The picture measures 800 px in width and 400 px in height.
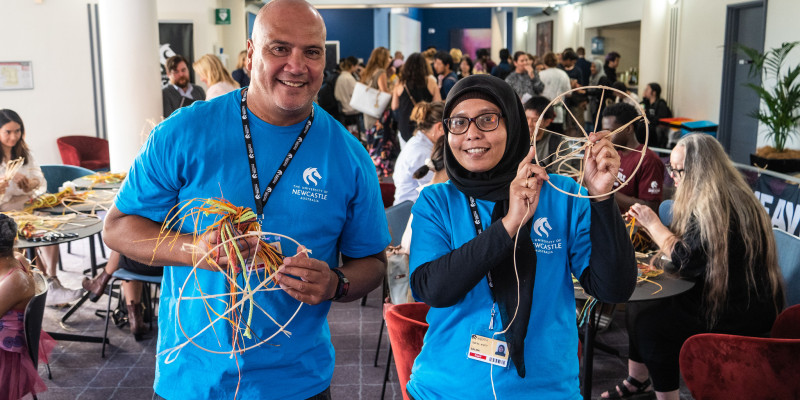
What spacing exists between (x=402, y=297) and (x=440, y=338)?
1923mm

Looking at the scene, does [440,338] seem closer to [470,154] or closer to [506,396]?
[506,396]

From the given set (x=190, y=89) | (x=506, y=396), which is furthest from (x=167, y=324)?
(x=190, y=89)

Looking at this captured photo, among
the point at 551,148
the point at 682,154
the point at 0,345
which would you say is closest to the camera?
the point at 0,345

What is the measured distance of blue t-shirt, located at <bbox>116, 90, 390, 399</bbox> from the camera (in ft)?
5.52

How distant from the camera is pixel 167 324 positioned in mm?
1757

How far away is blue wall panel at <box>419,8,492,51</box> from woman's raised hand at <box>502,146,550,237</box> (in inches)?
995

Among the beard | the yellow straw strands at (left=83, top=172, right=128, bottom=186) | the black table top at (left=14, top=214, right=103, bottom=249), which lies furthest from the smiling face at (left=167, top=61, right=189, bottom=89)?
the black table top at (left=14, top=214, right=103, bottom=249)

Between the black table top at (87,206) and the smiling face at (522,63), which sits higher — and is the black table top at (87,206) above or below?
below

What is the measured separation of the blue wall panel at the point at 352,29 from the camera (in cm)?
2222

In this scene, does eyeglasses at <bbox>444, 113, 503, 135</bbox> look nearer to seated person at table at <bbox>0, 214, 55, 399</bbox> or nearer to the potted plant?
seated person at table at <bbox>0, 214, 55, 399</bbox>

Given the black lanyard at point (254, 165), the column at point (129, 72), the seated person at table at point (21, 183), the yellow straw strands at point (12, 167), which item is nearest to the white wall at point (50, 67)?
the column at point (129, 72)

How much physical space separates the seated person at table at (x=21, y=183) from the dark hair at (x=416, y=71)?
4.12 m

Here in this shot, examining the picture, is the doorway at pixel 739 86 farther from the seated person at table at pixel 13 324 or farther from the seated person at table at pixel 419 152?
the seated person at table at pixel 13 324

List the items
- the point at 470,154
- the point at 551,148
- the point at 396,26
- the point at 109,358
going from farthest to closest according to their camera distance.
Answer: the point at 396,26 < the point at 551,148 < the point at 109,358 < the point at 470,154
